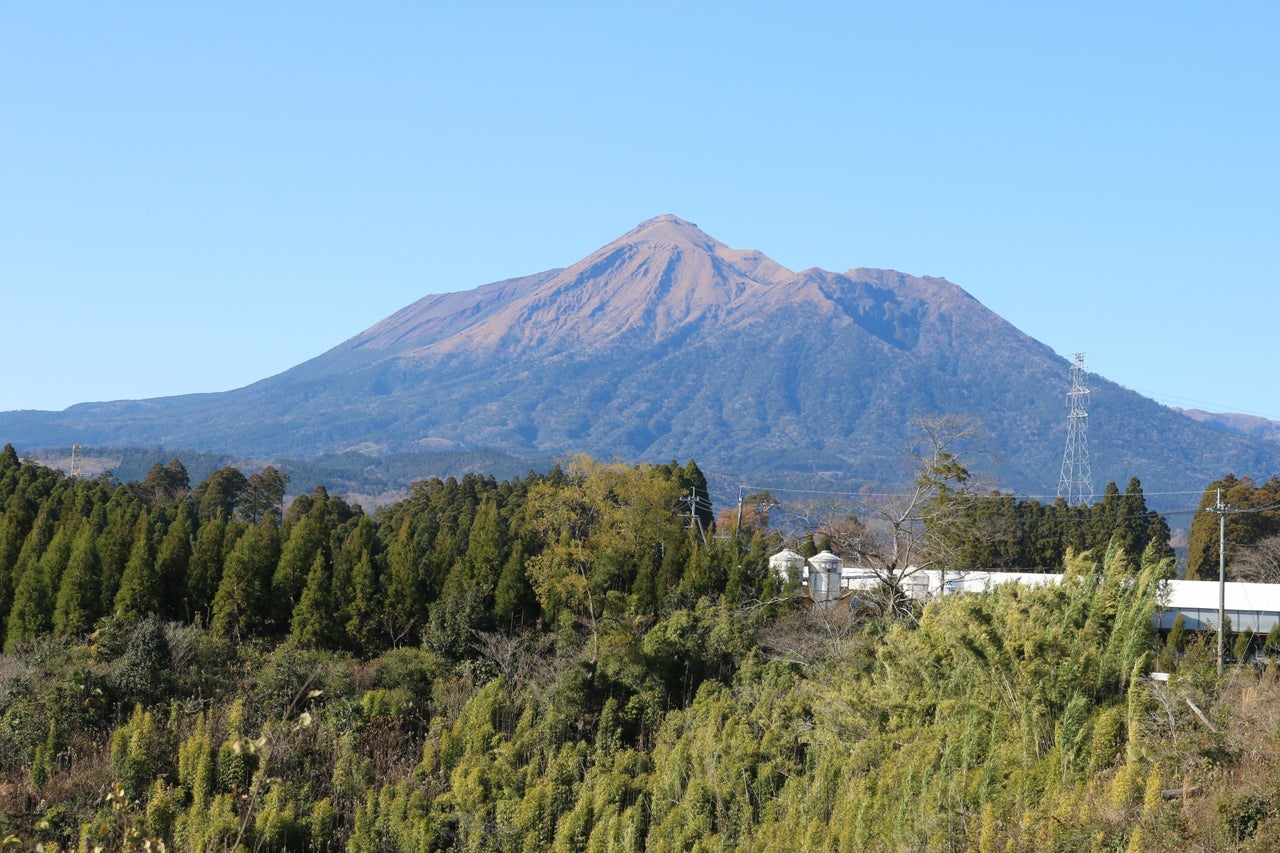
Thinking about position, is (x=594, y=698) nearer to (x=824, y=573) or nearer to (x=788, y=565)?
(x=788, y=565)

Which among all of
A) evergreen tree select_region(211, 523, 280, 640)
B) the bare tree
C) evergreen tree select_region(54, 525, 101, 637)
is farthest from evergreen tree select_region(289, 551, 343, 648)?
the bare tree

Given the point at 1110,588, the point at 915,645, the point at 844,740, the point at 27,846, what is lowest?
the point at 27,846

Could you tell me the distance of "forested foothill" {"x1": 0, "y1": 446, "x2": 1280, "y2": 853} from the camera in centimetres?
1282

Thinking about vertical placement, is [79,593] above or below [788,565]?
above

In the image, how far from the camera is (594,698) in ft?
72.3

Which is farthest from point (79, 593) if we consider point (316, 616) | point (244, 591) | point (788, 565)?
point (788, 565)

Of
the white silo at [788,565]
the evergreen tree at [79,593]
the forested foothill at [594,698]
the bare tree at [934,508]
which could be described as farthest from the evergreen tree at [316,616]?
the bare tree at [934,508]

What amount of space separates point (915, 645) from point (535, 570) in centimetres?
1257

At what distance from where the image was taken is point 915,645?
669 inches

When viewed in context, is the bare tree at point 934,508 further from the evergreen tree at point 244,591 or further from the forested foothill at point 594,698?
the evergreen tree at point 244,591

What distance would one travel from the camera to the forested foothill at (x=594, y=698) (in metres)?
12.8

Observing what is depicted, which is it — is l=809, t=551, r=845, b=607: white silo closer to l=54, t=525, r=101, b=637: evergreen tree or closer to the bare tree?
the bare tree

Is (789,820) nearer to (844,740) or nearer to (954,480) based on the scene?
(844,740)

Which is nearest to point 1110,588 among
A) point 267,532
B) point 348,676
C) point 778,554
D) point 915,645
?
point 915,645
